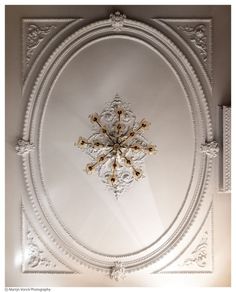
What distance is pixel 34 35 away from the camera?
10.2ft

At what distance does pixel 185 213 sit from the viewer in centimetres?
323

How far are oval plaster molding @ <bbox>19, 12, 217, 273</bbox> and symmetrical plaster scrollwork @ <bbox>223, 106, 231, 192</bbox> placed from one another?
0.11 m

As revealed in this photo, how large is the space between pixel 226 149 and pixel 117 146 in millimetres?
768

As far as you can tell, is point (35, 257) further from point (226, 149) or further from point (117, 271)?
point (226, 149)

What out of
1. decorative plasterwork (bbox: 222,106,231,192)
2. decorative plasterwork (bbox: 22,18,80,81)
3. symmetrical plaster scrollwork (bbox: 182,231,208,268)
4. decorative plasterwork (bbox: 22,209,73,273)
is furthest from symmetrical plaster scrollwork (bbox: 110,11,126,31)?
symmetrical plaster scrollwork (bbox: 182,231,208,268)

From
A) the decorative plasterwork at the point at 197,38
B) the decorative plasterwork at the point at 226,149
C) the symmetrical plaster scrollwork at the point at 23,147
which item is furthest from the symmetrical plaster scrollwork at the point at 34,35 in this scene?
the decorative plasterwork at the point at 226,149

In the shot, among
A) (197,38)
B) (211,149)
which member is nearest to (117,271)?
(211,149)

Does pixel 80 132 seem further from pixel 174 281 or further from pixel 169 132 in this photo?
pixel 174 281

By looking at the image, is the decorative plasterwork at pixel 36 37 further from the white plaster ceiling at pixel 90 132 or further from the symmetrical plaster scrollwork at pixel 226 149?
the symmetrical plaster scrollwork at pixel 226 149

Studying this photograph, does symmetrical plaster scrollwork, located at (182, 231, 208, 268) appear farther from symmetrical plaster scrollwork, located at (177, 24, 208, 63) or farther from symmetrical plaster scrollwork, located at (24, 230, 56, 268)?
symmetrical plaster scrollwork, located at (177, 24, 208, 63)

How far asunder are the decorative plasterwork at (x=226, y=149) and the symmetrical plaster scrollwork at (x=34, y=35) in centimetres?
135

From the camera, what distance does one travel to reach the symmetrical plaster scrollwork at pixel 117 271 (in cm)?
324

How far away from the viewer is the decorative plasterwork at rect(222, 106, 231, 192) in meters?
3.11

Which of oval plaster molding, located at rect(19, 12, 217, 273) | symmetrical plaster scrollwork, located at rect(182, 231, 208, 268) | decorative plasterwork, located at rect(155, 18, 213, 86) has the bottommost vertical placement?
symmetrical plaster scrollwork, located at rect(182, 231, 208, 268)
